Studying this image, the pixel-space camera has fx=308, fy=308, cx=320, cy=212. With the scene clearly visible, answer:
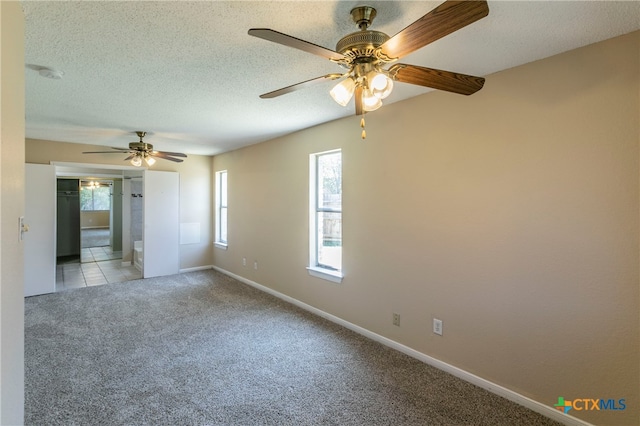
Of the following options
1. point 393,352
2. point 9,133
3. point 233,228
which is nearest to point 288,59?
point 9,133

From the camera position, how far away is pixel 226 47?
195 cm

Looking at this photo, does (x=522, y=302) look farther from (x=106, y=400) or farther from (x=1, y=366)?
(x=106, y=400)

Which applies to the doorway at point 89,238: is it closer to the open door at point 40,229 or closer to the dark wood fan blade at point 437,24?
the open door at point 40,229

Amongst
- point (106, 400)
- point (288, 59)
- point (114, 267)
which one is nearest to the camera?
point (288, 59)

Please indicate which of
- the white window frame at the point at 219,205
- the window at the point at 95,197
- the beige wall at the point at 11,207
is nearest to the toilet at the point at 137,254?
the white window frame at the point at 219,205

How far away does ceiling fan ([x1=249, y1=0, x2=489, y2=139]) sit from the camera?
1.21 meters

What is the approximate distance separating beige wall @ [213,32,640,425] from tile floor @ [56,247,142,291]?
15.9ft

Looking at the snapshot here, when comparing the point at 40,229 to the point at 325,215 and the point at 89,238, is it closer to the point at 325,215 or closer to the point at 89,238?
the point at 325,215

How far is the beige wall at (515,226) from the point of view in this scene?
1.86 meters

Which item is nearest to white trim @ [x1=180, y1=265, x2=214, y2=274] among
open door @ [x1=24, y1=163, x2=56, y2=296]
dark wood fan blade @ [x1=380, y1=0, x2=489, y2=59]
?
open door @ [x1=24, y1=163, x2=56, y2=296]

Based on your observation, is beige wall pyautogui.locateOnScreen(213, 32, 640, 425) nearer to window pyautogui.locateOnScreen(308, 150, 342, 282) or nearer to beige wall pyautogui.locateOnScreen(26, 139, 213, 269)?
window pyautogui.locateOnScreen(308, 150, 342, 282)

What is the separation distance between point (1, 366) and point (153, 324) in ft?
8.85

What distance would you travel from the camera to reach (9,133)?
1297 mm

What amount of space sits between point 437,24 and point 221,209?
19.6 feet
